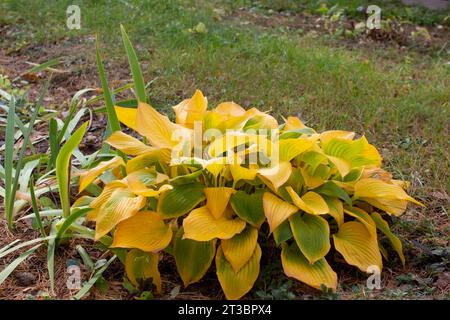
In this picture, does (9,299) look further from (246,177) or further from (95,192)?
(246,177)

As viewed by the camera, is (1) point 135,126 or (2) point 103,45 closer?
(1) point 135,126

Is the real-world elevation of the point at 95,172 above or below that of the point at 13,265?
Answer: above

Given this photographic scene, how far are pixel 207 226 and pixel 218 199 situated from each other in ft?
0.33

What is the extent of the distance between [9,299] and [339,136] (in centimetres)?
135

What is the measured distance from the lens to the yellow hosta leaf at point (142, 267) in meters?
1.98

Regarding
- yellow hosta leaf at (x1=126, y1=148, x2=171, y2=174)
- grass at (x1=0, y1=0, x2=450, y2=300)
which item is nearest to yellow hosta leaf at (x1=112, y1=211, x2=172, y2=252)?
yellow hosta leaf at (x1=126, y1=148, x2=171, y2=174)

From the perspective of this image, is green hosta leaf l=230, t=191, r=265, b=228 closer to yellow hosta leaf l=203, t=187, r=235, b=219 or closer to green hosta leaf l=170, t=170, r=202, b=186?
yellow hosta leaf l=203, t=187, r=235, b=219

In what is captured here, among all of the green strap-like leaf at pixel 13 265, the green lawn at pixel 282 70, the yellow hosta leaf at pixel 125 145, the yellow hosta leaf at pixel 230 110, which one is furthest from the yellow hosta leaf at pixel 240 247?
the green lawn at pixel 282 70

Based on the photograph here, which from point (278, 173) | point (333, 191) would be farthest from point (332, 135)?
point (278, 173)

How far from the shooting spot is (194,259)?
6.53 ft

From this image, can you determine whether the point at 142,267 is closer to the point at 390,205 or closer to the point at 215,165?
the point at 215,165

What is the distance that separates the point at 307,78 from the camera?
3832 mm

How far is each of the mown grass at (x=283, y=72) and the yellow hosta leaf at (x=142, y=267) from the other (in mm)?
1296
